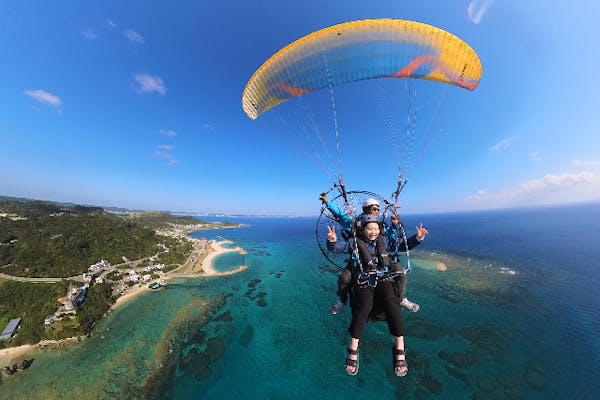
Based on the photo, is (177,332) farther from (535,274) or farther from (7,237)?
(535,274)

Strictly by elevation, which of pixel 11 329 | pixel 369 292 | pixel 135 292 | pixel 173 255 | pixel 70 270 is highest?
pixel 369 292

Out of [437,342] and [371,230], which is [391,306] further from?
[437,342]

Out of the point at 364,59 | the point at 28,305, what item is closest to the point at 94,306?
the point at 28,305

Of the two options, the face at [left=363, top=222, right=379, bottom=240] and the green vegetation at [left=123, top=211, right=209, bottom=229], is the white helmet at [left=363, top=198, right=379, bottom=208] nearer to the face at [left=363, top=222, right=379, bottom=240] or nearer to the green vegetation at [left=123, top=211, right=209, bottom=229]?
the face at [left=363, top=222, right=379, bottom=240]

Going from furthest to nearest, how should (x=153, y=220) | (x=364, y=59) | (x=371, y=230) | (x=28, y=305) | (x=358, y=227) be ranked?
(x=153, y=220) < (x=28, y=305) < (x=364, y=59) < (x=358, y=227) < (x=371, y=230)

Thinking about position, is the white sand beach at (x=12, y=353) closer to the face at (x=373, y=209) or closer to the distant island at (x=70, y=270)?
the distant island at (x=70, y=270)

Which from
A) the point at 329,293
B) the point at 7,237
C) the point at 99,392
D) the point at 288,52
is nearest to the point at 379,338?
the point at 329,293

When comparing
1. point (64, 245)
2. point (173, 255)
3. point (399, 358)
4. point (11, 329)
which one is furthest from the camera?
point (173, 255)
